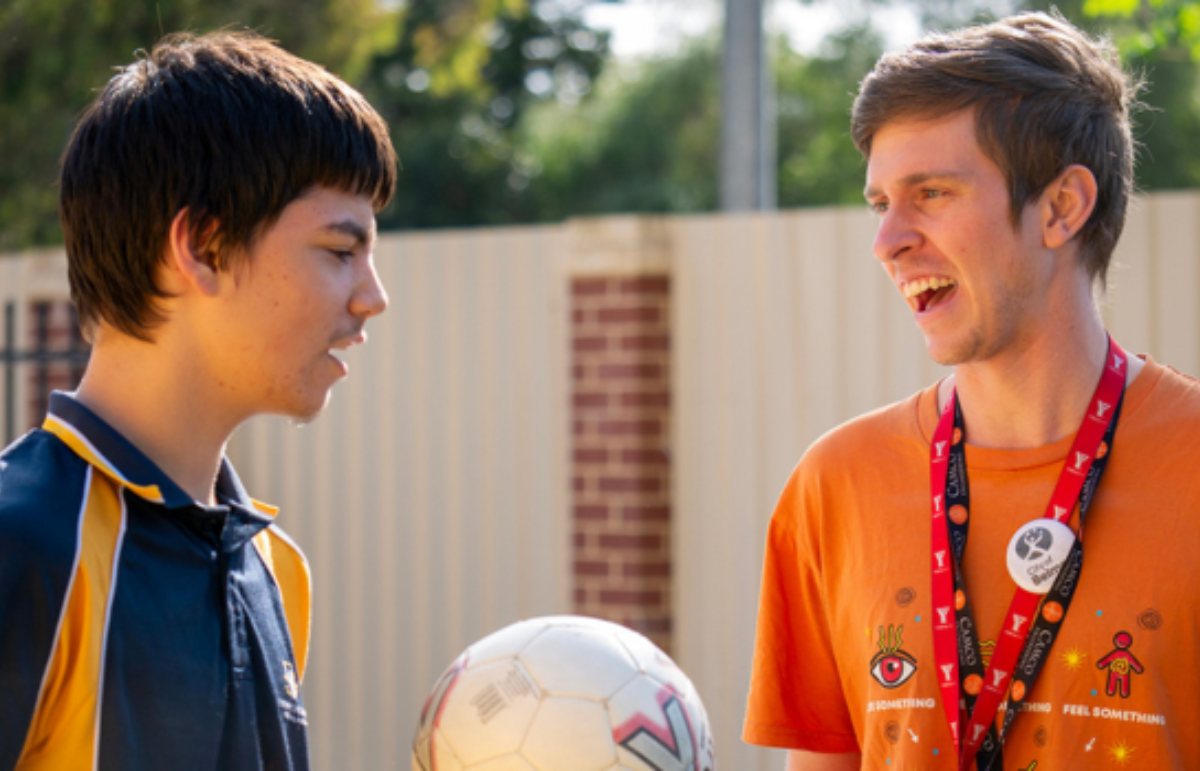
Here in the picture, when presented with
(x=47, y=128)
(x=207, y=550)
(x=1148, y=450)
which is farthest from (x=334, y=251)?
(x=47, y=128)

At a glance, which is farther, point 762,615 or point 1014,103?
point 762,615

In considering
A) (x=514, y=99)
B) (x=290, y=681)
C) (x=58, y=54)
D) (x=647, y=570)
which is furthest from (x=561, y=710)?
(x=514, y=99)

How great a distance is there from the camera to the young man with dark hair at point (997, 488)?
216cm

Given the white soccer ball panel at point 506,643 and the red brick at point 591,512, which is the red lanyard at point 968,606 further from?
the red brick at point 591,512

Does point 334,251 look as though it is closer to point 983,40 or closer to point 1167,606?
point 983,40

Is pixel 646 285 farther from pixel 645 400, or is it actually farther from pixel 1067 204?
pixel 1067 204

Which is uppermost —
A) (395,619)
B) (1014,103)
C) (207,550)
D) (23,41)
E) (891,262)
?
(23,41)

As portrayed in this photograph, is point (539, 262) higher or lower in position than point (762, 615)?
higher

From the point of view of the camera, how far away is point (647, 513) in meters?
6.34

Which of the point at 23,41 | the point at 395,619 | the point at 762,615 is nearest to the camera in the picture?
the point at 762,615

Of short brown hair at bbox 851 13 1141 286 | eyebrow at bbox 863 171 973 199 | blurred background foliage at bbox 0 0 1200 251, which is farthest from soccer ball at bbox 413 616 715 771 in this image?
blurred background foliage at bbox 0 0 1200 251

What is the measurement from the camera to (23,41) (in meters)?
11.4

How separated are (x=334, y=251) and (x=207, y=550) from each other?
55 cm

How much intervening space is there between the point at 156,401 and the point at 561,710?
2.99ft
